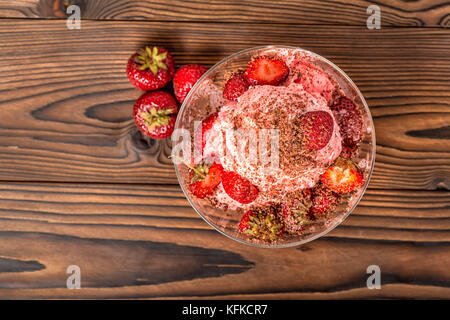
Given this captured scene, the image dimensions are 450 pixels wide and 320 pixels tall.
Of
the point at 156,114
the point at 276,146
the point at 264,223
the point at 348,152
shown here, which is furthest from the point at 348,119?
the point at 156,114

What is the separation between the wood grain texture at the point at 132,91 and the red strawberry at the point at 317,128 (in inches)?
11.5

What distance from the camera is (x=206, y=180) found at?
0.79 metres

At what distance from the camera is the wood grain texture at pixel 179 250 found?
0.93 meters

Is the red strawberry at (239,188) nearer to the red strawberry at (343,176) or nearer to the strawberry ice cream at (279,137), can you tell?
the strawberry ice cream at (279,137)

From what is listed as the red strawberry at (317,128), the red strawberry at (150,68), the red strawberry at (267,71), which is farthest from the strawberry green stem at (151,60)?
the red strawberry at (317,128)

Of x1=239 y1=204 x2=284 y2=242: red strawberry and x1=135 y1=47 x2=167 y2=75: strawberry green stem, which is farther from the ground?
x1=135 y1=47 x2=167 y2=75: strawberry green stem

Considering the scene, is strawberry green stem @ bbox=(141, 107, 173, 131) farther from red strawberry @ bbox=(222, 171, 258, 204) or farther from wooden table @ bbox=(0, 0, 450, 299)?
red strawberry @ bbox=(222, 171, 258, 204)

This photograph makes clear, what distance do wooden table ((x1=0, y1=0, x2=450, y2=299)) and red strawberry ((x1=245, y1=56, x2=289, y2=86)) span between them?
0.17 metres

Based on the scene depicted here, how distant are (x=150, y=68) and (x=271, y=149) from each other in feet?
1.21

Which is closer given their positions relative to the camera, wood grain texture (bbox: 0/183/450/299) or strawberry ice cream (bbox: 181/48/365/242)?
strawberry ice cream (bbox: 181/48/365/242)

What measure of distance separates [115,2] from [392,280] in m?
1.03

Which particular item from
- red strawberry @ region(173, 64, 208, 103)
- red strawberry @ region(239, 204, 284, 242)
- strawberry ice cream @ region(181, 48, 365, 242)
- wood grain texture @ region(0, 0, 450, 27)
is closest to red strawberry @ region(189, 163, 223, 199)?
strawberry ice cream @ region(181, 48, 365, 242)

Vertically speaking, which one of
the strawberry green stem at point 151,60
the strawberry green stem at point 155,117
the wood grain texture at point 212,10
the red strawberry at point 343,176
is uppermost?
the wood grain texture at point 212,10

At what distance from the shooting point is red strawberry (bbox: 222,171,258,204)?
30.4 inches
